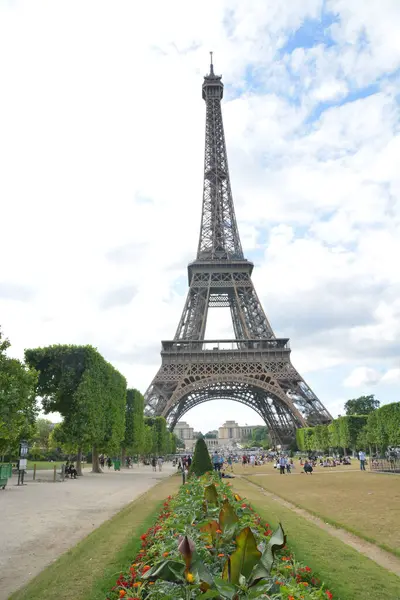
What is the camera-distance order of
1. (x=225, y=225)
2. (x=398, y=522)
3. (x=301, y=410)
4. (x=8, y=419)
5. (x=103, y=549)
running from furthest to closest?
(x=225, y=225) → (x=301, y=410) → (x=8, y=419) → (x=398, y=522) → (x=103, y=549)

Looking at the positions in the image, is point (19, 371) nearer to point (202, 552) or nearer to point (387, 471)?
point (202, 552)

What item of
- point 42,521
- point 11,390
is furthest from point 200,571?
point 11,390

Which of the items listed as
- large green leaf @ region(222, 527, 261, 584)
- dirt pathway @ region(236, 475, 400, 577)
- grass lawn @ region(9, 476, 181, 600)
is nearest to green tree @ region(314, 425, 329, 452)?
dirt pathway @ region(236, 475, 400, 577)

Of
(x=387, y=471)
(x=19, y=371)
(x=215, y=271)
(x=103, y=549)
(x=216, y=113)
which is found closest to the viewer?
(x=103, y=549)

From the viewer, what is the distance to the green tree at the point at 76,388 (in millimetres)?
32156

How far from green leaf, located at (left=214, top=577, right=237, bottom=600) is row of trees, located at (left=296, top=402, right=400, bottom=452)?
38.8 meters

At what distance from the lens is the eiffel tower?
5772cm

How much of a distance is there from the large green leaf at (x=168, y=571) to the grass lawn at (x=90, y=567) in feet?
7.66

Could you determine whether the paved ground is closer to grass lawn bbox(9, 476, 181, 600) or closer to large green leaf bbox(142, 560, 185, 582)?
grass lawn bbox(9, 476, 181, 600)

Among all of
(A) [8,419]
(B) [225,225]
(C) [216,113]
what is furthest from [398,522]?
(C) [216,113]

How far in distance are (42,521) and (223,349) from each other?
157ft

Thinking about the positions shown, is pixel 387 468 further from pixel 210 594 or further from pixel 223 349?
pixel 210 594

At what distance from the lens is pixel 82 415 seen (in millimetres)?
32156

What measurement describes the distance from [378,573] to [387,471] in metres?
30.1
